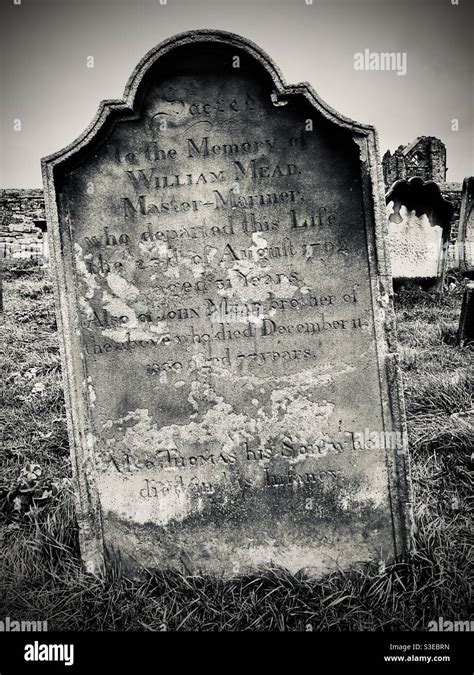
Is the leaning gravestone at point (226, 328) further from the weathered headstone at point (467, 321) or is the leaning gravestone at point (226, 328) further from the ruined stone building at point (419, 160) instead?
the ruined stone building at point (419, 160)

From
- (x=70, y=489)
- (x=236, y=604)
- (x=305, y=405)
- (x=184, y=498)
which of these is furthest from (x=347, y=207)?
(x=70, y=489)

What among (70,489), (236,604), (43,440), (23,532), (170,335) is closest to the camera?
(236,604)

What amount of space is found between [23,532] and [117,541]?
0.64m

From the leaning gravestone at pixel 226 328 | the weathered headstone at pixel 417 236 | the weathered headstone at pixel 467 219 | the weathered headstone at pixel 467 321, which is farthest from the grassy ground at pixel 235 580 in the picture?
the weathered headstone at pixel 417 236

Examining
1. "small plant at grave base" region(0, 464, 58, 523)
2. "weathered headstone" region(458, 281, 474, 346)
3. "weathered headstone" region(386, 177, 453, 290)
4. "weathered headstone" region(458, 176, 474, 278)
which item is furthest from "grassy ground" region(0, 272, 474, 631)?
"weathered headstone" region(386, 177, 453, 290)

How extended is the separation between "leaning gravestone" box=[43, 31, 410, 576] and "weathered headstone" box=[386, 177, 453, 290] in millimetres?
6518

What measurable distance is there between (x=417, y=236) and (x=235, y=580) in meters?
7.48

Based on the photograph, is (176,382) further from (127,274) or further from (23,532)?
(23,532)

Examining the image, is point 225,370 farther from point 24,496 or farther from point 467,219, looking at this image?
point 467,219

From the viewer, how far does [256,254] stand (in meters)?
2.51

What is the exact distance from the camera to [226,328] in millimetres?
2557

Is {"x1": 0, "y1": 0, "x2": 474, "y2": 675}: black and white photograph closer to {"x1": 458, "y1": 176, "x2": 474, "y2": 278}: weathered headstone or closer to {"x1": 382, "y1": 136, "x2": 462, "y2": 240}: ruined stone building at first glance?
{"x1": 458, "y1": 176, "x2": 474, "y2": 278}: weathered headstone

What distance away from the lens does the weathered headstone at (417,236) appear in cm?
860

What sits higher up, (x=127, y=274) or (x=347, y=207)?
(x=347, y=207)
